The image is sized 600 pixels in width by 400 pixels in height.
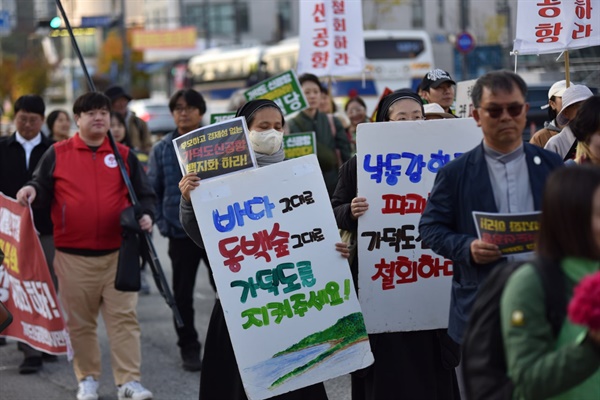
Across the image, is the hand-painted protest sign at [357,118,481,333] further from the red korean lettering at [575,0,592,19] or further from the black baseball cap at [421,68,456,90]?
the red korean lettering at [575,0,592,19]

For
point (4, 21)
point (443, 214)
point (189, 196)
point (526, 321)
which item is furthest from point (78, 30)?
point (4, 21)

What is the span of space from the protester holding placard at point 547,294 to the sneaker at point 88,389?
4.74 meters

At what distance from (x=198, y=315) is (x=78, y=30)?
4093 mm

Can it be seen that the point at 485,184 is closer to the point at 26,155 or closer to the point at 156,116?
the point at 26,155

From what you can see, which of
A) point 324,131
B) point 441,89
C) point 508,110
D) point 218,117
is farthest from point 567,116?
point 324,131

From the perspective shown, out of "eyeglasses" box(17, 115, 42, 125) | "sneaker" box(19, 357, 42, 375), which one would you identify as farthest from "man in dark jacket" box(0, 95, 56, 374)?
"sneaker" box(19, 357, 42, 375)

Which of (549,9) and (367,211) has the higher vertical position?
(549,9)

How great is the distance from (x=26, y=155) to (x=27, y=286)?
1555 millimetres

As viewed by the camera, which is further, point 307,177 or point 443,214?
point 307,177

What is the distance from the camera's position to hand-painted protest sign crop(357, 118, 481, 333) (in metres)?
5.39

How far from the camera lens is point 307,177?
5.24 m

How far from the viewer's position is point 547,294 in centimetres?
310

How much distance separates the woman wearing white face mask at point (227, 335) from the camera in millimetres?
5316

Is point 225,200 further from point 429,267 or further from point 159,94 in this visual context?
point 159,94
